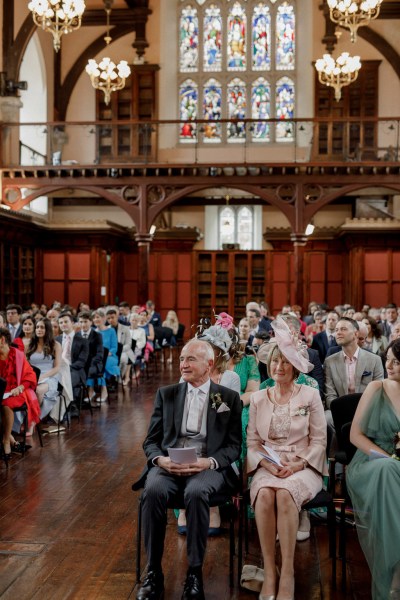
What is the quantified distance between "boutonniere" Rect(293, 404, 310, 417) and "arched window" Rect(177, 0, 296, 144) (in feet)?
52.5

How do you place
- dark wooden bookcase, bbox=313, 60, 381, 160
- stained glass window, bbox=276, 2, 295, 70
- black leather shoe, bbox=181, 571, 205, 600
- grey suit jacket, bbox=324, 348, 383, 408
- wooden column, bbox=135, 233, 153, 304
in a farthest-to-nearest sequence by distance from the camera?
1. stained glass window, bbox=276, 2, 295, 70
2. dark wooden bookcase, bbox=313, 60, 381, 160
3. wooden column, bbox=135, 233, 153, 304
4. grey suit jacket, bbox=324, 348, 383, 408
5. black leather shoe, bbox=181, 571, 205, 600

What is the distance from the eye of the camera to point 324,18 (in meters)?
18.3

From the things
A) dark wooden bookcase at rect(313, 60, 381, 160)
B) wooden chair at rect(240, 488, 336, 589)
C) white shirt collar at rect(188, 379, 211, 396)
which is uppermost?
dark wooden bookcase at rect(313, 60, 381, 160)

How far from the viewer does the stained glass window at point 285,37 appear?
→ 18891mm

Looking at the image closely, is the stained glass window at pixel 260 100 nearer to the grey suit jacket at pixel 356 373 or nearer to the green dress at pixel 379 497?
the grey suit jacket at pixel 356 373

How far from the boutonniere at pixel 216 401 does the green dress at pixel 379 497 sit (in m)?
0.76

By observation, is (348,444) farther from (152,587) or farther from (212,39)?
(212,39)

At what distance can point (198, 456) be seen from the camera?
3635 millimetres

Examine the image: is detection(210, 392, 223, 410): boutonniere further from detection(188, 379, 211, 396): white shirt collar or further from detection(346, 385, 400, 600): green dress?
detection(346, 385, 400, 600): green dress

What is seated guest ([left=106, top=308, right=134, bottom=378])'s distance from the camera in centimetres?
944

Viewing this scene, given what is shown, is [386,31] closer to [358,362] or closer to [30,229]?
[30,229]

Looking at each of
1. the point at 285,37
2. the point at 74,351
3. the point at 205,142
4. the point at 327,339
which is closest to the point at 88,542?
the point at 74,351

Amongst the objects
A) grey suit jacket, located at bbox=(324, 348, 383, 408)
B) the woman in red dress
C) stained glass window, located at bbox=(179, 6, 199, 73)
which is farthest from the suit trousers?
stained glass window, located at bbox=(179, 6, 199, 73)

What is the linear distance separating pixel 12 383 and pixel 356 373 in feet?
9.77
